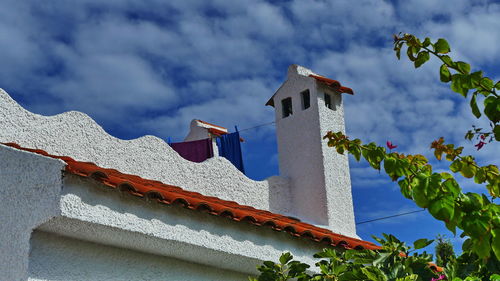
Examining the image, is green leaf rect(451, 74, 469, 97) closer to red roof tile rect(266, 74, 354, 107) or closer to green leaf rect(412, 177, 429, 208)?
green leaf rect(412, 177, 429, 208)

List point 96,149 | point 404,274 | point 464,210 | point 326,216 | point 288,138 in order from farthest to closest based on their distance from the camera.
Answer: point 288,138 → point 326,216 → point 96,149 → point 404,274 → point 464,210

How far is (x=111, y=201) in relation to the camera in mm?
5332

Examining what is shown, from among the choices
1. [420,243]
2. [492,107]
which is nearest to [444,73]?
[492,107]

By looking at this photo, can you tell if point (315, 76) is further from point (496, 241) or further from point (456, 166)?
point (496, 241)

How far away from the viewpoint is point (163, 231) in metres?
5.66

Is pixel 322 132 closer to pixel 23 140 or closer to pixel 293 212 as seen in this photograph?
pixel 293 212

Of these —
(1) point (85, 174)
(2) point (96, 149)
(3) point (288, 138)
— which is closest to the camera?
(1) point (85, 174)

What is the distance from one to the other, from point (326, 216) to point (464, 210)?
7.41 metres

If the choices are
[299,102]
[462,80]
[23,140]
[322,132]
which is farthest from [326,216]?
[462,80]

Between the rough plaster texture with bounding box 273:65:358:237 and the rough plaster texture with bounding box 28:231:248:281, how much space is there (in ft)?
13.8

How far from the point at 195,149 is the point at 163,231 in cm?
610

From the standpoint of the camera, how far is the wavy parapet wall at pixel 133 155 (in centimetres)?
713

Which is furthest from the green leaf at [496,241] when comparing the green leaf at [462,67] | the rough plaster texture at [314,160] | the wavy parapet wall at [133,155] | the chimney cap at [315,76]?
the chimney cap at [315,76]

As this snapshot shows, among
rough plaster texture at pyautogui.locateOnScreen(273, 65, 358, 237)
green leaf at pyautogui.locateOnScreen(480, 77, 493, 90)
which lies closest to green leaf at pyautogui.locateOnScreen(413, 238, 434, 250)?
green leaf at pyautogui.locateOnScreen(480, 77, 493, 90)
